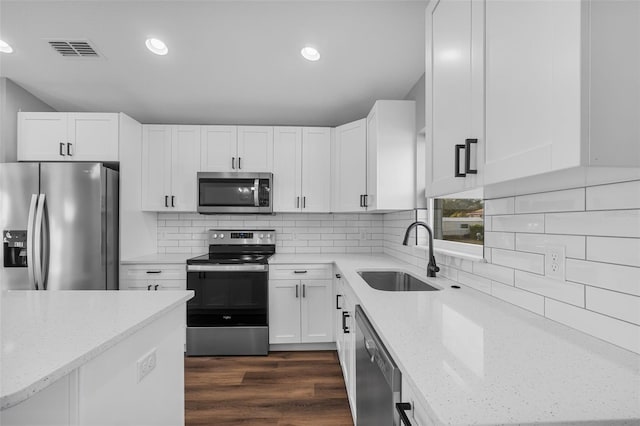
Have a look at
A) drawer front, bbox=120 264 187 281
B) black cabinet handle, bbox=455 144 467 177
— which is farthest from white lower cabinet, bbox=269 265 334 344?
black cabinet handle, bbox=455 144 467 177

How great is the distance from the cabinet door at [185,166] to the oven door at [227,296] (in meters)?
0.72

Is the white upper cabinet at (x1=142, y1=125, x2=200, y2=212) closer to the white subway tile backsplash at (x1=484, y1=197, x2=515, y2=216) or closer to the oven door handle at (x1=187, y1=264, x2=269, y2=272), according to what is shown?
the oven door handle at (x1=187, y1=264, x2=269, y2=272)

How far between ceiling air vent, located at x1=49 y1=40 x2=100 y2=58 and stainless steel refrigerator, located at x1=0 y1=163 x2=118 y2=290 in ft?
2.67

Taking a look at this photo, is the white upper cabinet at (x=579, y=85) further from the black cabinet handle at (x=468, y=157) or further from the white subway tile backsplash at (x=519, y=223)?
the white subway tile backsplash at (x=519, y=223)

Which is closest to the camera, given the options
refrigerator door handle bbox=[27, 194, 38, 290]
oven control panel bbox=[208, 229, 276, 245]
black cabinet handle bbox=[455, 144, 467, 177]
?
black cabinet handle bbox=[455, 144, 467, 177]

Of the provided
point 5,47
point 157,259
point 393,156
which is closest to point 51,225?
point 157,259

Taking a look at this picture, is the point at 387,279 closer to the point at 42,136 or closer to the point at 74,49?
the point at 74,49

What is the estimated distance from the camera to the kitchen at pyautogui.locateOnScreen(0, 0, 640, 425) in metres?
0.69

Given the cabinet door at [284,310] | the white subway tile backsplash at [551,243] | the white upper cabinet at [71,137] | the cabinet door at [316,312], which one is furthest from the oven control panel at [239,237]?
the white subway tile backsplash at [551,243]

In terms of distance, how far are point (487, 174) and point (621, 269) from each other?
42 cm

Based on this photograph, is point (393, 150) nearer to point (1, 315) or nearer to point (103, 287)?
point (1, 315)

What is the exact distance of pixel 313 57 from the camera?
Answer: 2.38m

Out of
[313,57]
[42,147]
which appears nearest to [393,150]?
[313,57]

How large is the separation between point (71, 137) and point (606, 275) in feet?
12.1
